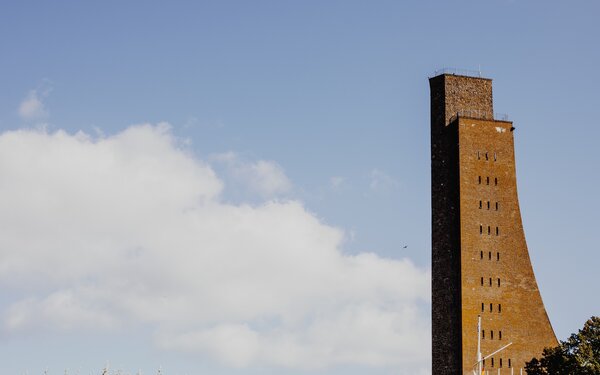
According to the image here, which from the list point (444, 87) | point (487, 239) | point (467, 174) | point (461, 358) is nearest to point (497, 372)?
point (461, 358)

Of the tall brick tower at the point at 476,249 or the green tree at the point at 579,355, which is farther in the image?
the tall brick tower at the point at 476,249

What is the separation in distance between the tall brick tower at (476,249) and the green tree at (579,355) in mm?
12403

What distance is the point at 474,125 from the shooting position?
10500cm

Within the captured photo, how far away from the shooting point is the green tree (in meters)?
82.3

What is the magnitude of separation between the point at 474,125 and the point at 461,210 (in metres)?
9.15

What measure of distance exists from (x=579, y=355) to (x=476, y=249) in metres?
20.7

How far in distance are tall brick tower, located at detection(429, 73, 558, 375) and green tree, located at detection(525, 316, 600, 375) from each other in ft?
40.7

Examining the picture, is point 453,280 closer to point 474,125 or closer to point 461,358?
point 461,358

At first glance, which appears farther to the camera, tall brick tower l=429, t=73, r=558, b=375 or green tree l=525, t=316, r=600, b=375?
tall brick tower l=429, t=73, r=558, b=375

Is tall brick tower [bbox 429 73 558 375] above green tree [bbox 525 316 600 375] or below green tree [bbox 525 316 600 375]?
above

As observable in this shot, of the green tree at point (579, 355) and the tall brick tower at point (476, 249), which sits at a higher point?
the tall brick tower at point (476, 249)

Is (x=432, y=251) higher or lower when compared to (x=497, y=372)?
higher

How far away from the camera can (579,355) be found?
82875 millimetres

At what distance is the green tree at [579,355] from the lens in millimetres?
82306
